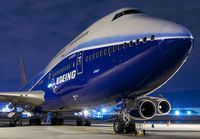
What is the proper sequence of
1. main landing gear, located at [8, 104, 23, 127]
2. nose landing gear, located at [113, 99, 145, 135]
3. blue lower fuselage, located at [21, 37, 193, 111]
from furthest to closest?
main landing gear, located at [8, 104, 23, 127], nose landing gear, located at [113, 99, 145, 135], blue lower fuselage, located at [21, 37, 193, 111]

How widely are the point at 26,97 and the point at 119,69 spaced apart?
1102 centimetres

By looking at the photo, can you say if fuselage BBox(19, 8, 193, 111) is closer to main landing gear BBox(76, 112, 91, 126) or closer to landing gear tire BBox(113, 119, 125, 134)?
landing gear tire BBox(113, 119, 125, 134)

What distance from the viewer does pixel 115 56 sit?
10281 millimetres

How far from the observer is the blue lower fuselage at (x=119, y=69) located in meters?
8.94

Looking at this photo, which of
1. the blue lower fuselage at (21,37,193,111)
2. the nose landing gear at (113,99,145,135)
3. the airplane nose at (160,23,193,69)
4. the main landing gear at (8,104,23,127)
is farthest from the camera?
the main landing gear at (8,104,23,127)

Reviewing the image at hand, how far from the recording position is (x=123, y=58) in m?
9.91

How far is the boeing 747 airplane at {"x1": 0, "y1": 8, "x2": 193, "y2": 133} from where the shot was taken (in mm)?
9008

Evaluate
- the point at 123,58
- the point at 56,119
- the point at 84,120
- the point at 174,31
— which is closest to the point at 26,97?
the point at 56,119

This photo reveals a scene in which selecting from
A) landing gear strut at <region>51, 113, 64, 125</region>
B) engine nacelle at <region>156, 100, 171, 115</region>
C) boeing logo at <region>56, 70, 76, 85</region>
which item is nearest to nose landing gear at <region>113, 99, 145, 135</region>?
engine nacelle at <region>156, 100, 171, 115</region>

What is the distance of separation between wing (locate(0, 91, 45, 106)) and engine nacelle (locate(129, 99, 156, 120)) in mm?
8683

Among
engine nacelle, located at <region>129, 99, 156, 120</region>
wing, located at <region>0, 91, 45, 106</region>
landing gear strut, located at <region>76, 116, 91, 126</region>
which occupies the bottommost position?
landing gear strut, located at <region>76, 116, 91, 126</region>

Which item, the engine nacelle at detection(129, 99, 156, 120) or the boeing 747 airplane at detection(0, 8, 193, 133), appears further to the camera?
the engine nacelle at detection(129, 99, 156, 120)

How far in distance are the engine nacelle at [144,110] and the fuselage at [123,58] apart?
29.3 inches

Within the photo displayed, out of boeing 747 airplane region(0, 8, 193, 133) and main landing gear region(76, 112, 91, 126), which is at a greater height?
boeing 747 airplane region(0, 8, 193, 133)
